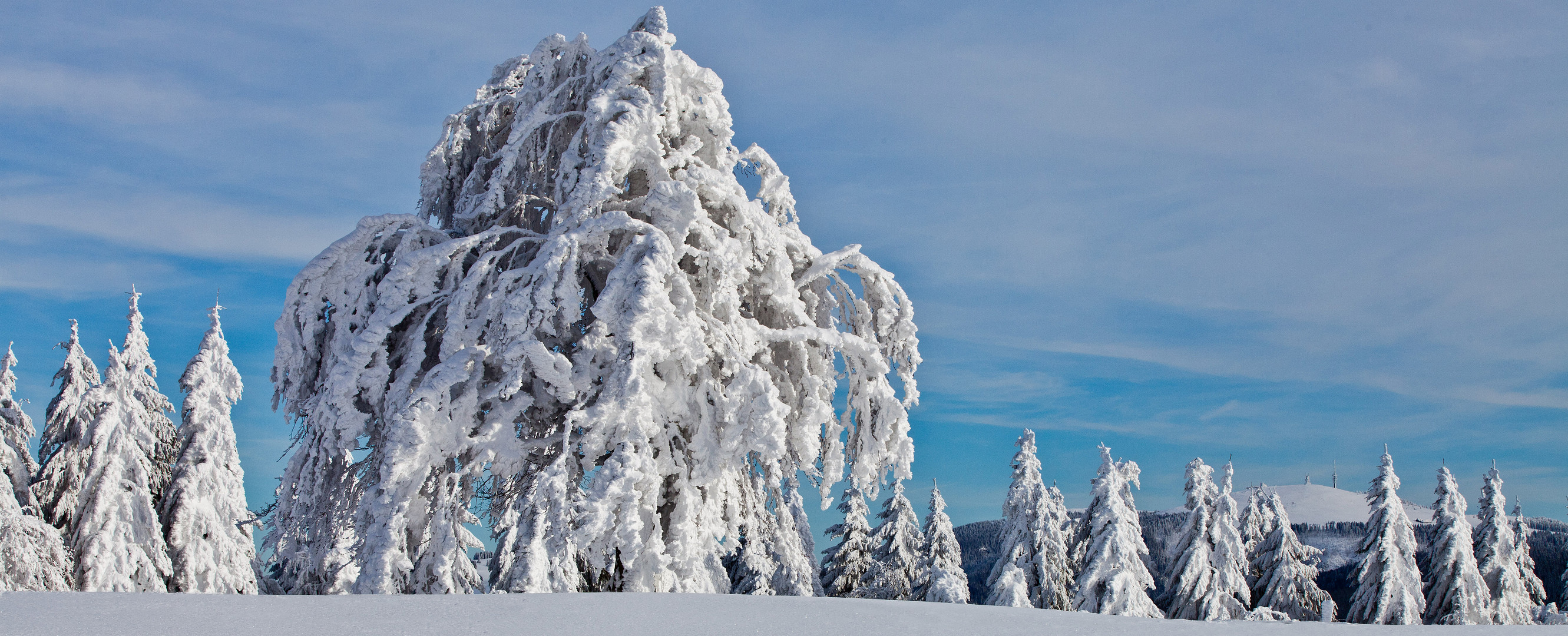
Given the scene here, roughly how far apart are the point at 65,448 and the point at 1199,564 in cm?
2976

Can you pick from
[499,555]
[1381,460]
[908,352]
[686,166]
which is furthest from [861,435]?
[1381,460]

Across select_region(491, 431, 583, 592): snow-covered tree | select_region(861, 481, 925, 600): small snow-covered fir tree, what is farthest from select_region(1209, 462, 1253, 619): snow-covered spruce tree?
select_region(491, 431, 583, 592): snow-covered tree

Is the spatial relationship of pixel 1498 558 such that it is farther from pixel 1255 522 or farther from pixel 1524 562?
pixel 1255 522

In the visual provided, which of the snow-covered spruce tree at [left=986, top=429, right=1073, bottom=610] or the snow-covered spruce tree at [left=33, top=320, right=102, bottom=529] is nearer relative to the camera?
the snow-covered spruce tree at [left=33, top=320, right=102, bottom=529]

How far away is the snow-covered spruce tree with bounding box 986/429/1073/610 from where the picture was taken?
29797mm

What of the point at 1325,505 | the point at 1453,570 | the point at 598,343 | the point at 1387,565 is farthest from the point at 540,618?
the point at 1325,505

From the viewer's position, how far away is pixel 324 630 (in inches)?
174

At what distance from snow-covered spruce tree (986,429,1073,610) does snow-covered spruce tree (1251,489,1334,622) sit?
6.67 metres

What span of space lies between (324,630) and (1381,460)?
32.7 metres

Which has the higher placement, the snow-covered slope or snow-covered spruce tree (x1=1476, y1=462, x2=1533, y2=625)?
the snow-covered slope

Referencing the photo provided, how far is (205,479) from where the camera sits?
20.8m

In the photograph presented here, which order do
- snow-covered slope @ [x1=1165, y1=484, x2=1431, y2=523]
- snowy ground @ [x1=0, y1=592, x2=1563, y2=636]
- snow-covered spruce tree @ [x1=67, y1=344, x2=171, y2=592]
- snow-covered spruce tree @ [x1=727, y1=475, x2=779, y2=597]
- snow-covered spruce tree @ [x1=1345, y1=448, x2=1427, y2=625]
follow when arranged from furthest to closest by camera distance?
snow-covered slope @ [x1=1165, y1=484, x2=1431, y2=523], snow-covered spruce tree @ [x1=1345, y1=448, x2=1427, y2=625], snow-covered spruce tree @ [x1=67, y1=344, x2=171, y2=592], snow-covered spruce tree @ [x1=727, y1=475, x2=779, y2=597], snowy ground @ [x1=0, y1=592, x2=1563, y2=636]

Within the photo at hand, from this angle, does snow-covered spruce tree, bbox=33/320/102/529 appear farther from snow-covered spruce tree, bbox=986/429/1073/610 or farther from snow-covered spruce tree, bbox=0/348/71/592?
snow-covered spruce tree, bbox=986/429/1073/610

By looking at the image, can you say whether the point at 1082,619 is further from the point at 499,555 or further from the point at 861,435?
the point at 499,555
